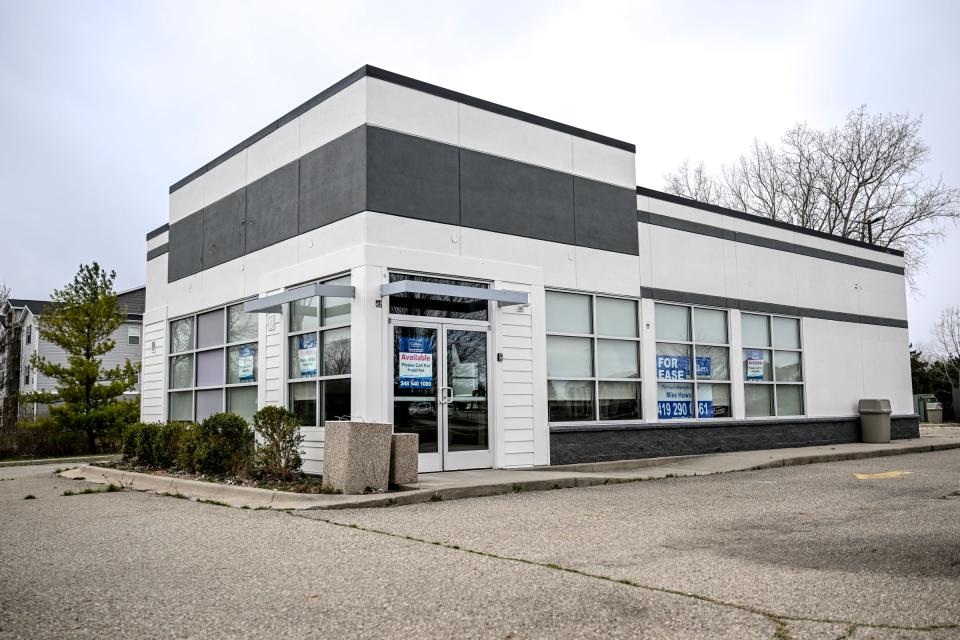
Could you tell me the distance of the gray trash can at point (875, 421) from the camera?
20.4 metres

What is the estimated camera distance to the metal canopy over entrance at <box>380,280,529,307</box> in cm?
1190

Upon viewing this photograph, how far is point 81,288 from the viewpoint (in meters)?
25.7

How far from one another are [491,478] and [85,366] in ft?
57.3

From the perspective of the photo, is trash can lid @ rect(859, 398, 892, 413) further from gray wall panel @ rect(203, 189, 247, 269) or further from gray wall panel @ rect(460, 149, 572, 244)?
gray wall panel @ rect(203, 189, 247, 269)

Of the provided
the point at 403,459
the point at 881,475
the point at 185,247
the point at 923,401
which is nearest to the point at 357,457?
the point at 403,459

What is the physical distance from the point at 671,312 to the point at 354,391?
7.87m

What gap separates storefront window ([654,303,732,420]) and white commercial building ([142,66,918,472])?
1.8 inches

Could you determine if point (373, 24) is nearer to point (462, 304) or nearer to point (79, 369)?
point (462, 304)

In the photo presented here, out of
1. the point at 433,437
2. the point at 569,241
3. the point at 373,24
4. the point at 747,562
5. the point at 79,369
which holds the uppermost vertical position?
the point at 373,24

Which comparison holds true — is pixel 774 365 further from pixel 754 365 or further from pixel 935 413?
pixel 935 413

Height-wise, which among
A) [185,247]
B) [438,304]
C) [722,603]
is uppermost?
[185,247]

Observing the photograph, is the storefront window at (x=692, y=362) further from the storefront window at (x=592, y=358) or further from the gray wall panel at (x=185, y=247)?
the gray wall panel at (x=185, y=247)

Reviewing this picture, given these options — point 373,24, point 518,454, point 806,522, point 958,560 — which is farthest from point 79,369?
point 958,560

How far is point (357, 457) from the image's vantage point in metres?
10.5
